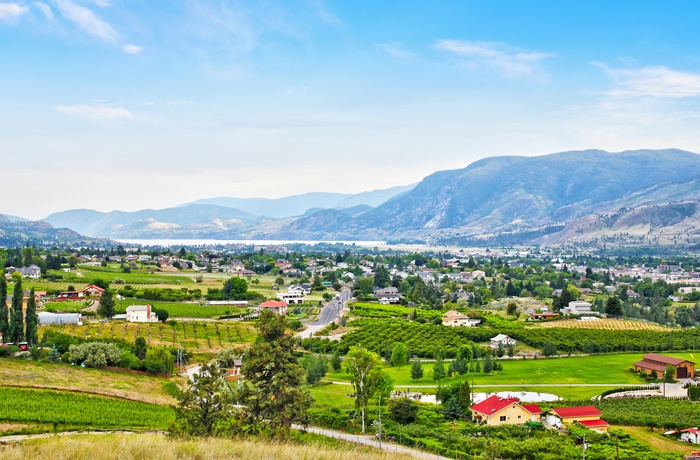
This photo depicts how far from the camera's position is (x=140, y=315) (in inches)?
1896

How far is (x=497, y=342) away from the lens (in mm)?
45875

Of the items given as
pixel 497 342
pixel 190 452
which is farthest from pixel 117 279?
pixel 190 452

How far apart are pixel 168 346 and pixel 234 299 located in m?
27.1

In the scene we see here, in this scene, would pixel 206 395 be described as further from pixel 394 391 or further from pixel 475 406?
pixel 394 391

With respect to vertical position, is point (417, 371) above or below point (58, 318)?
below

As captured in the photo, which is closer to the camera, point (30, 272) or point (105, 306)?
point (105, 306)

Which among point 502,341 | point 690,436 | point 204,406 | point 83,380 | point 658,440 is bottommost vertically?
point 502,341

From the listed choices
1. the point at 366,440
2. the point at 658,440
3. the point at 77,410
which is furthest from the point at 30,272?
the point at 658,440

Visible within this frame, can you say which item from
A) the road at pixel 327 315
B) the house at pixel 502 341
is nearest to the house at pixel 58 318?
the road at pixel 327 315

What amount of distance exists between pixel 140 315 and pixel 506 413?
31.4 metres

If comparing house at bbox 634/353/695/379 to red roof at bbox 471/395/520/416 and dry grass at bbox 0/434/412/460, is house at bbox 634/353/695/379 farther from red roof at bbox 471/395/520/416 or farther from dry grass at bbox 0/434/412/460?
dry grass at bbox 0/434/412/460

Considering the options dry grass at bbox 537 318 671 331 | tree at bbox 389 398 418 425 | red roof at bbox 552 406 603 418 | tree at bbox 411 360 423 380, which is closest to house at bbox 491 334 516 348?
dry grass at bbox 537 318 671 331

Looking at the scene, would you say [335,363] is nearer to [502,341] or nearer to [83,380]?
[83,380]

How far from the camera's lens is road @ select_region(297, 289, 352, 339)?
49000 millimetres
